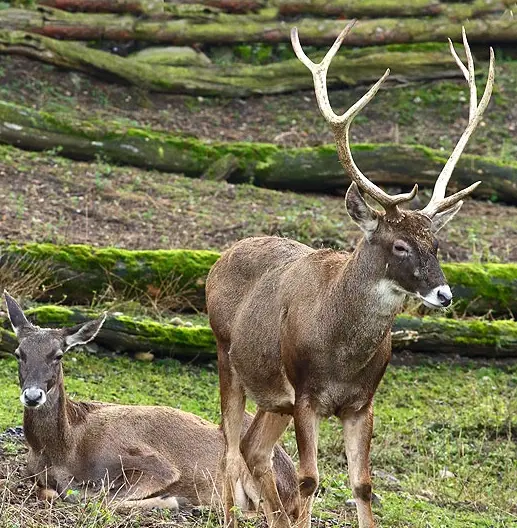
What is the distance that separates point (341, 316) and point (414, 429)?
12.8 feet

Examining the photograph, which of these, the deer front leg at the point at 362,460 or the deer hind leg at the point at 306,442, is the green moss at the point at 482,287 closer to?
the deer front leg at the point at 362,460

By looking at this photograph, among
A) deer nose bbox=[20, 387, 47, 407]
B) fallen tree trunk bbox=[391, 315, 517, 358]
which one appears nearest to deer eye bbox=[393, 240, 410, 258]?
deer nose bbox=[20, 387, 47, 407]

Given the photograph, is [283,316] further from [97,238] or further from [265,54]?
[265,54]

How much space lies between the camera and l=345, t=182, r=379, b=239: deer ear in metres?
7.71

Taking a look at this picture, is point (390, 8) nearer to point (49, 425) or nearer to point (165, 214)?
point (165, 214)

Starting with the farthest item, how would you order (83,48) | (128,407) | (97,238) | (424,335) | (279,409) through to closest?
1. (83,48)
2. (97,238)
3. (424,335)
4. (128,407)
5. (279,409)

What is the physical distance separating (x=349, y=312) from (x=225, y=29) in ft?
41.5

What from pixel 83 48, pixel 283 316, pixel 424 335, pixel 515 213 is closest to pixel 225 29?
pixel 83 48

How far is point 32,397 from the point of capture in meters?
8.95

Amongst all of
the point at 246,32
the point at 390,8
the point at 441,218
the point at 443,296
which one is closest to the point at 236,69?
the point at 246,32

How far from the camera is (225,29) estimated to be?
19.8 meters

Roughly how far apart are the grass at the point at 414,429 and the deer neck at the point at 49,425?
0.93 meters

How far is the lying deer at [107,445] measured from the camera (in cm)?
933

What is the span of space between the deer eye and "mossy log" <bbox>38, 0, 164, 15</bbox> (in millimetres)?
12853
